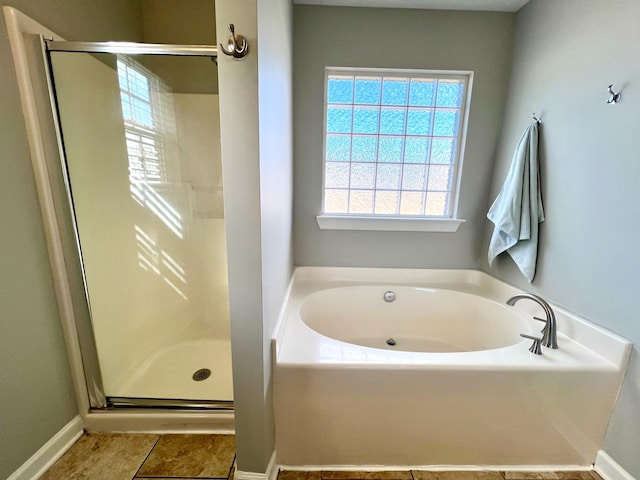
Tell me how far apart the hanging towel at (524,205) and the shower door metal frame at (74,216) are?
169 cm

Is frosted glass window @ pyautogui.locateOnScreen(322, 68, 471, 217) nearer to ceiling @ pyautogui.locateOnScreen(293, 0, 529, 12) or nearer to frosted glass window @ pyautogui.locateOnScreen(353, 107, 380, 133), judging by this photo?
frosted glass window @ pyautogui.locateOnScreen(353, 107, 380, 133)

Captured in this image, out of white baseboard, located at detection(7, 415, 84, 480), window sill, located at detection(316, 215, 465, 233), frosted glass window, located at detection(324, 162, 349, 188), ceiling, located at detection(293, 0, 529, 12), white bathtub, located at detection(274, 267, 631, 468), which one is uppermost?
ceiling, located at detection(293, 0, 529, 12)

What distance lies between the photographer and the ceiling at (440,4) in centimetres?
158

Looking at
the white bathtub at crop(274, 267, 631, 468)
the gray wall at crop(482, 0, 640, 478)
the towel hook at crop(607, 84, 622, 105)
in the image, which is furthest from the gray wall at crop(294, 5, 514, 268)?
the white bathtub at crop(274, 267, 631, 468)

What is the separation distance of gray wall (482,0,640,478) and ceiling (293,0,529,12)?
141mm

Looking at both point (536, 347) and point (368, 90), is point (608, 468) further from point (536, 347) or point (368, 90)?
point (368, 90)

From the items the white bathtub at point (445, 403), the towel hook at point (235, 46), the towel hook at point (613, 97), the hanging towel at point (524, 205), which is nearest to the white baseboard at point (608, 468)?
the white bathtub at point (445, 403)

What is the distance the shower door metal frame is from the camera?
1059 millimetres

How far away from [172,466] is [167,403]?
306 mm

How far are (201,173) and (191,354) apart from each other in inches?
50.0

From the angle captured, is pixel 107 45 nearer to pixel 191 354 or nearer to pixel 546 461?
pixel 191 354

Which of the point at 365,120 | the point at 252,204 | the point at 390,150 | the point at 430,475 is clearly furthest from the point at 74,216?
the point at 430,475

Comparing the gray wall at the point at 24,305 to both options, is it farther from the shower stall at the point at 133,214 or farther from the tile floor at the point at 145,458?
the tile floor at the point at 145,458

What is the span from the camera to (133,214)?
160 cm
